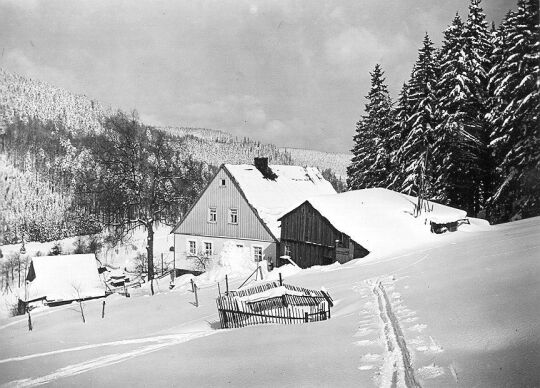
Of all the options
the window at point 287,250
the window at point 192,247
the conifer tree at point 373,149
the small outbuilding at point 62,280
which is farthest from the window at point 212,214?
the conifer tree at point 373,149

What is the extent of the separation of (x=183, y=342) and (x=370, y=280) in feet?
21.2

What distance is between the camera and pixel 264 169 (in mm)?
26688

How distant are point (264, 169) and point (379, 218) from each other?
978cm

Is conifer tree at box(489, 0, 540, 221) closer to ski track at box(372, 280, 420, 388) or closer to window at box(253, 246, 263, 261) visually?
ski track at box(372, 280, 420, 388)

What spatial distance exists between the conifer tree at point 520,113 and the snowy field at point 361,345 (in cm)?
135

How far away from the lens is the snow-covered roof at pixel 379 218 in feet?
57.4

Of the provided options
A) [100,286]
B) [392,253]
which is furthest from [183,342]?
[100,286]

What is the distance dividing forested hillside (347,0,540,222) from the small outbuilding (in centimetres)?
1837

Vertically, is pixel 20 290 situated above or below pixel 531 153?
below

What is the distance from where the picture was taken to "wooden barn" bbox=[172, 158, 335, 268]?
23688 mm

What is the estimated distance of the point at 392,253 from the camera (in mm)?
16203

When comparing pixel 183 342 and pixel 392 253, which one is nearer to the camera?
pixel 183 342

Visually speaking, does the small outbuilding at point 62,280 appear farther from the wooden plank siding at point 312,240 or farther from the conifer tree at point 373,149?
the conifer tree at point 373,149

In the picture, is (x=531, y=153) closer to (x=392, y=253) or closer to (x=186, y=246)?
(x=392, y=253)
